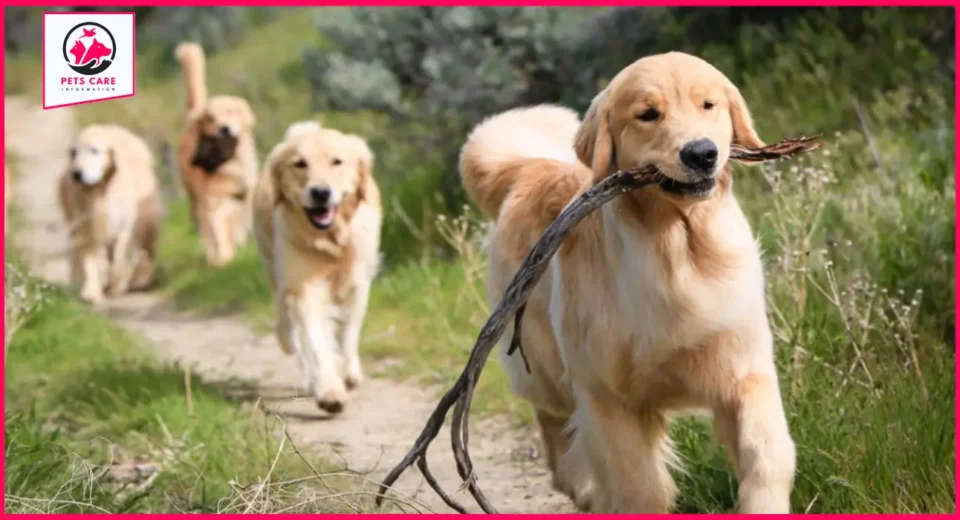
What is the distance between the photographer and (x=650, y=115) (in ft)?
12.8

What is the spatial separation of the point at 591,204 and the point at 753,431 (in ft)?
2.54

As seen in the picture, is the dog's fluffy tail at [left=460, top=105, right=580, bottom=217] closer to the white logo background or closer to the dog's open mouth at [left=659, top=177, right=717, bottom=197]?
the white logo background

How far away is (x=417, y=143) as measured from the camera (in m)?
10.5

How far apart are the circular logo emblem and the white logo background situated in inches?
0.6

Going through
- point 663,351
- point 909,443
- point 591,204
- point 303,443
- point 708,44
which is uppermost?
point 708,44

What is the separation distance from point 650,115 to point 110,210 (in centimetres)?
884

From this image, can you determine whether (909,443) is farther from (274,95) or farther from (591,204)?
(274,95)

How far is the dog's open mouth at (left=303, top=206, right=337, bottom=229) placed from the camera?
300 inches

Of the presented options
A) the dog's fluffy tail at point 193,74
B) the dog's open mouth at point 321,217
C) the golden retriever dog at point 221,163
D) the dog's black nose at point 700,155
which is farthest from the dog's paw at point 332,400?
the dog's fluffy tail at point 193,74

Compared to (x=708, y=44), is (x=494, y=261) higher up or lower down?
lower down

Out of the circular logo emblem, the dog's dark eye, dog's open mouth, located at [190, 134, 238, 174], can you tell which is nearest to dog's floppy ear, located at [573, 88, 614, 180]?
the dog's dark eye

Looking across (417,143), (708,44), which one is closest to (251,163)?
(417,143)

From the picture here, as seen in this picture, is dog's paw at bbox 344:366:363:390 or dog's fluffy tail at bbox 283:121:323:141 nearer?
dog's paw at bbox 344:366:363:390

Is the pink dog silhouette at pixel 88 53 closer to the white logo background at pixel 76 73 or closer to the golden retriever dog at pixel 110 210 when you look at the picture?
the white logo background at pixel 76 73
